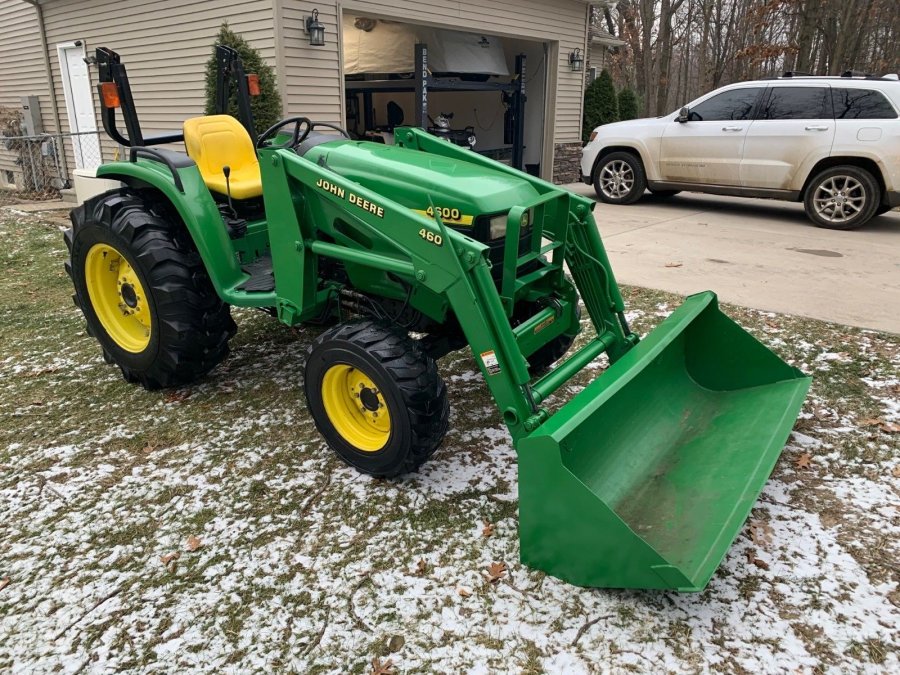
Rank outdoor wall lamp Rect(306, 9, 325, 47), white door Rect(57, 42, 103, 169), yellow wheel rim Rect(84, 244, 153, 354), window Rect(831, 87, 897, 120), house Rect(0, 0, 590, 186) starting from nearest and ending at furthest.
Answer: yellow wheel rim Rect(84, 244, 153, 354), window Rect(831, 87, 897, 120), outdoor wall lamp Rect(306, 9, 325, 47), house Rect(0, 0, 590, 186), white door Rect(57, 42, 103, 169)

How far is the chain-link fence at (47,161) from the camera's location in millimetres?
12719

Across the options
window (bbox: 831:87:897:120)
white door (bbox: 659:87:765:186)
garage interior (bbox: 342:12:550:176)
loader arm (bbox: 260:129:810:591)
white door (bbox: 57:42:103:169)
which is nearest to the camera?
loader arm (bbox: 260:129:810:591)

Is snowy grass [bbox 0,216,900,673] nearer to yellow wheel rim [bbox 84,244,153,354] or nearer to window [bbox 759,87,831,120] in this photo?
yellow wheel rim [bbox 84,244,153,354]

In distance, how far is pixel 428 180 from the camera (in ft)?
10.1

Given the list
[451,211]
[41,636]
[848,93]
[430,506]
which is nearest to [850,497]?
[430,506]

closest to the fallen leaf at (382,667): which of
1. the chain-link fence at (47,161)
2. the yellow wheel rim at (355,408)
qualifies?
the yellow wheel rim at (355,408)

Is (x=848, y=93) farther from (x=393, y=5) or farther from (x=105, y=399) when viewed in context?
(x=105, y=399)

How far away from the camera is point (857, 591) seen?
2.46m

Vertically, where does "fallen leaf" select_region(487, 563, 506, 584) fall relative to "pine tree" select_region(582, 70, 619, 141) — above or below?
below

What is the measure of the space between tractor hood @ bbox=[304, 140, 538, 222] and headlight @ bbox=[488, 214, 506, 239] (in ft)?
0.12

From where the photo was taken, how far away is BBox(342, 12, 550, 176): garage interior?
1177 centimetres

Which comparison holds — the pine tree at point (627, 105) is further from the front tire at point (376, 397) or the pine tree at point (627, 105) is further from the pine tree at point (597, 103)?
the front tire at point (376, 397)

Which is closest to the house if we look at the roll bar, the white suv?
the white suv

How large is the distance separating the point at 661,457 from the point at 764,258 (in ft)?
16.0
